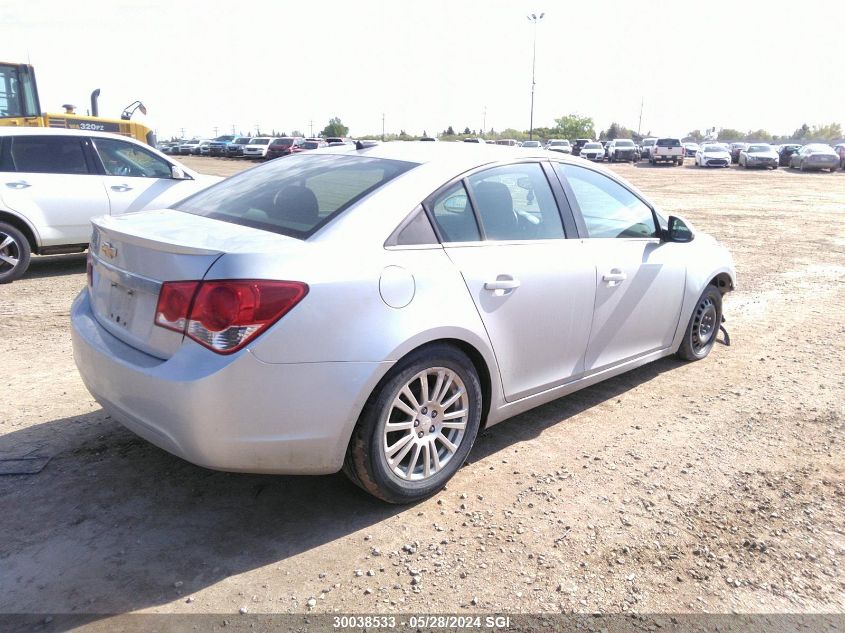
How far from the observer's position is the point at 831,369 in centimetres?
557

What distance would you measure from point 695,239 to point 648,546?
2889 millimetres

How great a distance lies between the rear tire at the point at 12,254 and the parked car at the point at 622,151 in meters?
48.8

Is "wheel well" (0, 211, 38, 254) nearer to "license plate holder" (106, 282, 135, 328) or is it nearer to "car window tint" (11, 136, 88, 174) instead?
"car window tint" (11, 136, 88, 174)

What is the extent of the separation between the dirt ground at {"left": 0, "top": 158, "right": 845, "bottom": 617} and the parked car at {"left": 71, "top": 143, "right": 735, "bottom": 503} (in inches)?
12.9

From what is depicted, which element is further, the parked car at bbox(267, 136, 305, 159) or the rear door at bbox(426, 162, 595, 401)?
the parked car at bbox(267, 136, 305, 159)

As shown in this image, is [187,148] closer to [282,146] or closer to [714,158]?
[282,146]

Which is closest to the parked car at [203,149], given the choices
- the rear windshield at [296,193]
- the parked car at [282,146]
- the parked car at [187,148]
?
the parked car at [187,148]

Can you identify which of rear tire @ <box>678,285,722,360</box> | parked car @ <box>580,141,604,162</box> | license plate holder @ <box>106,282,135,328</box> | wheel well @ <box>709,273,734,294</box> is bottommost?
parked car @ <box>580,141,604,162</box>

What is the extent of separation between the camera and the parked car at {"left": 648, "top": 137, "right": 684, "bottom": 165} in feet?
156

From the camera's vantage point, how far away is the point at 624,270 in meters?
4.47

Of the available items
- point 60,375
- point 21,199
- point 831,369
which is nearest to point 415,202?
point 60,375

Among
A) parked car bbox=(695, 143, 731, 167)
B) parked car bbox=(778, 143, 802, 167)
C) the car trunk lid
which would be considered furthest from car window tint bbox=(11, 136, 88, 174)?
parked car bbox=(778, 143, 802, 167)

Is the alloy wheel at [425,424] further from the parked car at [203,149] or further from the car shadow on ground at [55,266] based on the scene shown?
the parked car at [203,149]

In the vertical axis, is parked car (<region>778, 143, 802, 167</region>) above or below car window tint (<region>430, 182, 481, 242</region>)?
below
